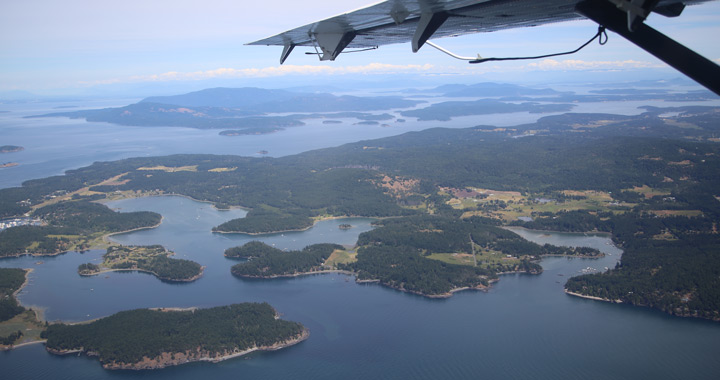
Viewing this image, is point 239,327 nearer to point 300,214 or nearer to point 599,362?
point 599,362

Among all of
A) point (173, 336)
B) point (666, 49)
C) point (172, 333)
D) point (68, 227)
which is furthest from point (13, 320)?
point (666, 49)

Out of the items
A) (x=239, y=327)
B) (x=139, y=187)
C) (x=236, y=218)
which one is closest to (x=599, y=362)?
(x=239, y=327)

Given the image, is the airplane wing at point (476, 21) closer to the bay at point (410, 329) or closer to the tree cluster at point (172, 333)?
the bay at point (410, 329)

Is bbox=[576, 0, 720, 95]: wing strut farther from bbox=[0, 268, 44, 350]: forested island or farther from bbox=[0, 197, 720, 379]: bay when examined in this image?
bbox=[0, 268, 44, 350]: forested island

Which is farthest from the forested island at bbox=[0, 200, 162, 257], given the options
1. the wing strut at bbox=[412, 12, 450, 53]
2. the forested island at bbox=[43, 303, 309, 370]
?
the wing strut at bbox=[412, 12, 450, 53]

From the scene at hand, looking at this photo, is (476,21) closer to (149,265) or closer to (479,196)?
(149,265)

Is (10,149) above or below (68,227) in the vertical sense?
Answer: above

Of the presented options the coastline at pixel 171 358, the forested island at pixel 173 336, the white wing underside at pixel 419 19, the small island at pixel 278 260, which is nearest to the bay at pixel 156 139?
the small island at pixel 278 260
